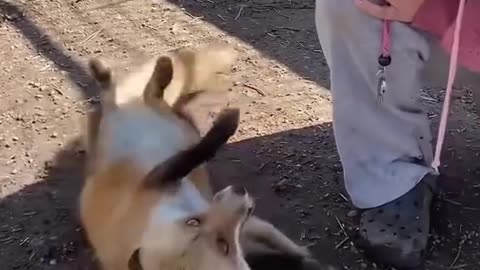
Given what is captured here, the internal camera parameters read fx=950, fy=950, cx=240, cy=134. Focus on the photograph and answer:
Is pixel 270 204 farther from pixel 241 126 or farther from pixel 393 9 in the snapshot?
pixel 393 9

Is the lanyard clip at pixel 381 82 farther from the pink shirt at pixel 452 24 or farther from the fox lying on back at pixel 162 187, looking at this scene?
the fox lying on back at pixel 162 187

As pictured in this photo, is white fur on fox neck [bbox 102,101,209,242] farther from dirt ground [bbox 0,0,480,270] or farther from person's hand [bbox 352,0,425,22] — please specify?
person's hand [bbox 352,0,425,22]

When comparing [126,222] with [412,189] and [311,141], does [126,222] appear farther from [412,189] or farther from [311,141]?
[311,141]

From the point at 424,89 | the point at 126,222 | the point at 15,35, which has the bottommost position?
the point at 15,35

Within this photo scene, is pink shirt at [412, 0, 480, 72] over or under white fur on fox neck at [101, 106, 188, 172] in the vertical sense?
over

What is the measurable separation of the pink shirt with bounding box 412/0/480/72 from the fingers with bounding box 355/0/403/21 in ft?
0.14

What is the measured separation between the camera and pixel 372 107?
1891 mm

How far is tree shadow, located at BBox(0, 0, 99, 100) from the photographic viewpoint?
2.63 meters

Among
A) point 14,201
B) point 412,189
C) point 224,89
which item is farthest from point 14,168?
point 412,189

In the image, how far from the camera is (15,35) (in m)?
2.95

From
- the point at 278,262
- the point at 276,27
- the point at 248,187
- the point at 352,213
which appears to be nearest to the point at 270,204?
the point at 248,187

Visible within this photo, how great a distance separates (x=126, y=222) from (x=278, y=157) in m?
0.72

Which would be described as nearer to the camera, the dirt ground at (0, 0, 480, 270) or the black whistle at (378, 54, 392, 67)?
the black whistle at (378, 54, 392, 67)

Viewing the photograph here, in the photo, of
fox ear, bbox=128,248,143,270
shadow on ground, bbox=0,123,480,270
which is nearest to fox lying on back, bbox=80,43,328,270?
fox ear, bbox=128,248,143,270
